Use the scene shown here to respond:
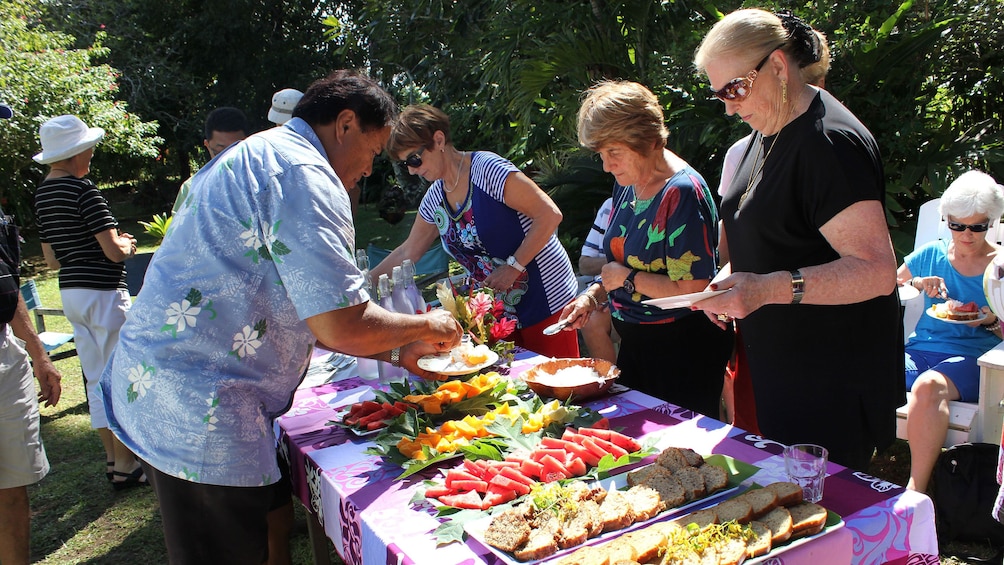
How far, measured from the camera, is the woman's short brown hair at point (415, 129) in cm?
303

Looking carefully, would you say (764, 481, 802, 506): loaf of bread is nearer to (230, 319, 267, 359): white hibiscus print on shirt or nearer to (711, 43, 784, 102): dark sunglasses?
(711, 43, 784, 102): dark sunglasses

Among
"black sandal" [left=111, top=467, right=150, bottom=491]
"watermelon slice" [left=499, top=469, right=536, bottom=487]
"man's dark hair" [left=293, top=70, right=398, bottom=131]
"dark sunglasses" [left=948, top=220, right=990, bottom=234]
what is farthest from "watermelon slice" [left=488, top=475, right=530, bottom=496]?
Result: "black sandal" [left=111, top=467, right=150, bottom=491]

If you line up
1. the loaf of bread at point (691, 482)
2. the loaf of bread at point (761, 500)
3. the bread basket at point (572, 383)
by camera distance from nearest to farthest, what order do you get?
the loaf of bread at point (761, 500) → the loaf of bread at point (691, 482) → the bread basket at point (572, 383)

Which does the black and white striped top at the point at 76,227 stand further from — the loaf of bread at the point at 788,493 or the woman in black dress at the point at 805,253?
the loaf of bread at the point at 788,493

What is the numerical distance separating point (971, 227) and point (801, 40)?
1856 mm

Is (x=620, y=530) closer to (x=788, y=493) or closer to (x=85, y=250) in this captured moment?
(x=788, y=493)

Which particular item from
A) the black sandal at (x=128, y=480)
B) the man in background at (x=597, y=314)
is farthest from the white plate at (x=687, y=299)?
the black sandal at (x=128, y=480)

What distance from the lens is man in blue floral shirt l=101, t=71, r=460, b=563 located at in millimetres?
1561

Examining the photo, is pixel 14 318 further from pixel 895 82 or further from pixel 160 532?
pixel 895 82

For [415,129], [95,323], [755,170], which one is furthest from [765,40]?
[95,323]

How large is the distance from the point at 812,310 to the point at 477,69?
623 centimetres

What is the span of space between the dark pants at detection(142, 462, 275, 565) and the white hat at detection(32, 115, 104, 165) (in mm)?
2690

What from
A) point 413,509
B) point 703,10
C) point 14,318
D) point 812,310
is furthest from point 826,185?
point 703,10

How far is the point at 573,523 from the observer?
4.61 ft
